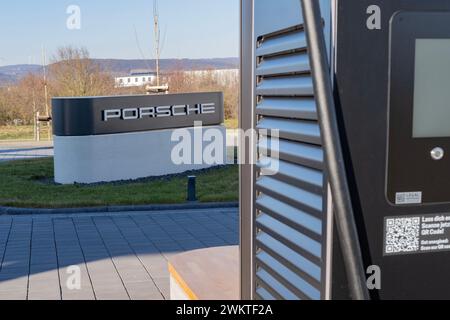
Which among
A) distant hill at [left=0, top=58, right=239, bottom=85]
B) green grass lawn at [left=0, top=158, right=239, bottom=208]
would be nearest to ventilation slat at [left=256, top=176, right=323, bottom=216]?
green grass lawn at [left=0, top=158, right=239, bottom=208]

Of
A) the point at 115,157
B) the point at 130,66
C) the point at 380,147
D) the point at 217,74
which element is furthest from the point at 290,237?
the point at 130,66

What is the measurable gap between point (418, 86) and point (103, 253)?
594cm

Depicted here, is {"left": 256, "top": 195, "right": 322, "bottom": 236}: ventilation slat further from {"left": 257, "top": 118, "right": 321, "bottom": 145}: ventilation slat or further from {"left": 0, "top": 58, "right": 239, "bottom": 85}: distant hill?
{"left": 0, "top": 58, "right": 239, "bottom": 85}: distant hill

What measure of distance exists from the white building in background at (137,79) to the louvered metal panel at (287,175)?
22917 millimetres

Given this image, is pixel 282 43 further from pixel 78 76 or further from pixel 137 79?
pixel 137 79

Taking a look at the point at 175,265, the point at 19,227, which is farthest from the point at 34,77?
the point at 175,265

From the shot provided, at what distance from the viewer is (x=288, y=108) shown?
1807mm

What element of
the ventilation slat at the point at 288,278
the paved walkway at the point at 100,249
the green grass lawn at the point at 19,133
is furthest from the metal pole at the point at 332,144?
the green grass lawn at the point at 19,133

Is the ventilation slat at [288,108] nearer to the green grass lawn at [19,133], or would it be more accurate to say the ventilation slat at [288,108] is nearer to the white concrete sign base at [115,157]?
the white concrete sign base at [115,157]

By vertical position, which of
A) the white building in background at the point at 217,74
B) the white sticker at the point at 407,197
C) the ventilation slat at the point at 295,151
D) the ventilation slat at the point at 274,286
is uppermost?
the white building in background at the point at 217,74

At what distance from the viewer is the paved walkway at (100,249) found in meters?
5.74

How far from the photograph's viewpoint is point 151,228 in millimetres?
8500

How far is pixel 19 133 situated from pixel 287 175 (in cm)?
2939

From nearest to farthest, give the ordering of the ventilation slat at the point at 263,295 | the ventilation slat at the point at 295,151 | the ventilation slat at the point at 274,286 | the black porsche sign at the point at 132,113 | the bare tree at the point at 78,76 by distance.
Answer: the ventilation slat at the point at 295,151 < the ventilation slat at the point at 274,286 < the ventilation slat at the point at 263,295 < the black porsche sign at the point at 132,113 < the bare tree at the point at 78,76
